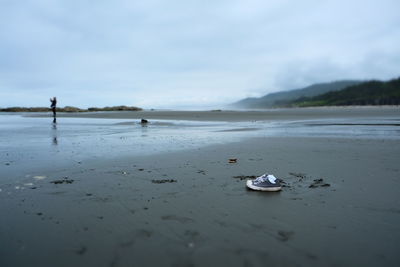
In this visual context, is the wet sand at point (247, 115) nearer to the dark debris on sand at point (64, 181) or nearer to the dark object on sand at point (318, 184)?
the dark object on sand at point (318, 184)

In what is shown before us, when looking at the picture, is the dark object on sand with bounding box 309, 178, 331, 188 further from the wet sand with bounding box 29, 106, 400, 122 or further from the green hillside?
the green hillside

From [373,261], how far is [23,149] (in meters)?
13.0

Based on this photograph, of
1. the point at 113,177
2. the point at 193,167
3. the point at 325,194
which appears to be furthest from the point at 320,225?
the point at 113,177

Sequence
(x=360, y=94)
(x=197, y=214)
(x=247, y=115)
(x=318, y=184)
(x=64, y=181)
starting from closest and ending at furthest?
(x=197, y=214)
(x=318, y=184)
(x=64, y=181)
(x=247, y=115)
(x=360, y=94)

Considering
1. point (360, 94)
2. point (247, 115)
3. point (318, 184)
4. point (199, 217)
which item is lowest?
point (199, 217)

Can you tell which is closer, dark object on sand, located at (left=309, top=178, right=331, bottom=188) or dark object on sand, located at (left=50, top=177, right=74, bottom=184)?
dark object on sand, located at (left=309, top=178, right=331, bottom=188)

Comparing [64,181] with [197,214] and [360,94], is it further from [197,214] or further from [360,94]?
[360,94]

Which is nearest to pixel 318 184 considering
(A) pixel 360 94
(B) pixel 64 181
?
(B) pixel 64 181

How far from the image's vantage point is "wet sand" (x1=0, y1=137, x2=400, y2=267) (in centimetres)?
343

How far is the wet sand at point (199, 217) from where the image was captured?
3.43 meters

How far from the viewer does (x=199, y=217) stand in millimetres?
4566

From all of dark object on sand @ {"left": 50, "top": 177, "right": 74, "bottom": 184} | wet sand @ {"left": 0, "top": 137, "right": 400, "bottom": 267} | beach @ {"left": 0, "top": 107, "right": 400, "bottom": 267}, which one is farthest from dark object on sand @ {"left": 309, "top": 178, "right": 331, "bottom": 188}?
dark object on sand @ {"left": 50, "top": 177, "right": 74, "bottom": 184}

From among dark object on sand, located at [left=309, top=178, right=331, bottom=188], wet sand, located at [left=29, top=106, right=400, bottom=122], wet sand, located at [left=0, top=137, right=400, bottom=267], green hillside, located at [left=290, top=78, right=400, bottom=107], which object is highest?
green hillside, located at [left=290, top=78, right=400, bottom=107]

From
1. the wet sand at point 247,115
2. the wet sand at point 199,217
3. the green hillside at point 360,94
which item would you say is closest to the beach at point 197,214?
the wet sand at point 199,217
